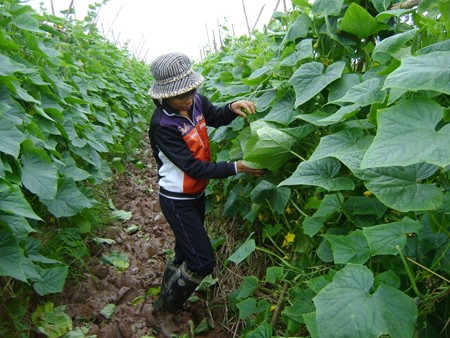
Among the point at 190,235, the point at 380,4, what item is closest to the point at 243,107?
the point at 190,235

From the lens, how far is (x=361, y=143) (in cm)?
126

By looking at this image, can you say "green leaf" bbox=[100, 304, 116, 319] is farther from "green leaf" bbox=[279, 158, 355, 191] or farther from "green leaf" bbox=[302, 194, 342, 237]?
"green leaf" bbox=[279, 158, 355, 191]

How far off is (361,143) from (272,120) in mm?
Result: 604

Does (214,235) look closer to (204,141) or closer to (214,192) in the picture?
(214,192)

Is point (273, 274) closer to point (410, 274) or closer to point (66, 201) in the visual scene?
point (410, 274)

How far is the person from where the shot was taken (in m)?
2.04

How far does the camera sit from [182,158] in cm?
208

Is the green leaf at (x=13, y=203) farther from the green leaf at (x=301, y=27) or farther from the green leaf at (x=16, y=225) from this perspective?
the green leaf at (x=301, y=27)

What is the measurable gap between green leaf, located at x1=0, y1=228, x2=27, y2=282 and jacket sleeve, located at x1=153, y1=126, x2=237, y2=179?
0.83 meters

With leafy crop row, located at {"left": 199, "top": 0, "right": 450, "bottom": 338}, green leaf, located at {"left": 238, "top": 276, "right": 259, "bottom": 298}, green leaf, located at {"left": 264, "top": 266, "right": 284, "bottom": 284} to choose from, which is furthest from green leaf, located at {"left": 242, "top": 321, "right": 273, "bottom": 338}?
green leaf, located at {"left": 238, "top": 276, "right": 259, "bottom": 298}

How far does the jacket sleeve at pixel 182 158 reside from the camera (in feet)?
6.81

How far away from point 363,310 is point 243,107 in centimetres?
149

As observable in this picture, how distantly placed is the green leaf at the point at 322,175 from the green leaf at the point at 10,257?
3.37 feet

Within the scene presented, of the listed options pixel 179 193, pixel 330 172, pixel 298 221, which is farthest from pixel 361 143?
pixel 179 193
